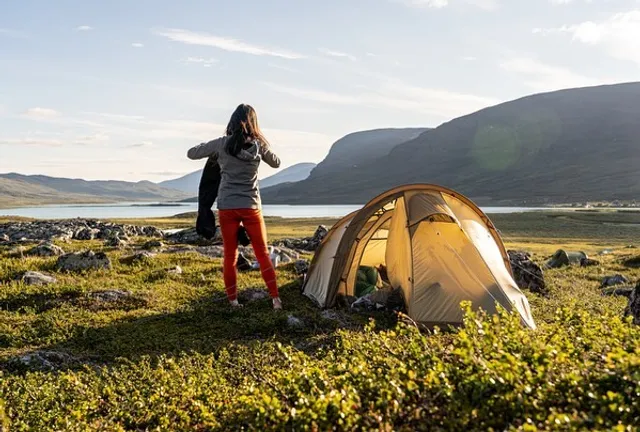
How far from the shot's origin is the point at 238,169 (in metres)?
9.96

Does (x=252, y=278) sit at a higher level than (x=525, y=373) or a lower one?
lower

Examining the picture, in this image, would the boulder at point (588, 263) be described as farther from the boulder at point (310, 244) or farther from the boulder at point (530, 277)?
the boulder at point (310, 244)

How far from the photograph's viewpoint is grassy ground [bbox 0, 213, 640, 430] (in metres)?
3.49

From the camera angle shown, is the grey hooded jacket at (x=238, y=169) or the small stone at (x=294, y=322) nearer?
the small stone at (x=294, y=322)

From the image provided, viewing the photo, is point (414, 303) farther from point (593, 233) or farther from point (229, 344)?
point (593, 233)

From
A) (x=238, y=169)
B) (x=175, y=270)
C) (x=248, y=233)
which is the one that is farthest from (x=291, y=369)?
(x=175, y=270)

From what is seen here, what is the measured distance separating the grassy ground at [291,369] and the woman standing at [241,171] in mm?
1740

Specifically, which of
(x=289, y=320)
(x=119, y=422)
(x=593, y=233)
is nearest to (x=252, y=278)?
(x=289, y=320)

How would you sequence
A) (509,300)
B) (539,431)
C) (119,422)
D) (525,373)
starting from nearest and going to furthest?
(539,431)
(525,373)
(119,422)
(509,300)

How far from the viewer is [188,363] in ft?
22.9

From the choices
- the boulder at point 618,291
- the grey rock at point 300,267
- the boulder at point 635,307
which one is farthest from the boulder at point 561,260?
the boulder at point 635,307

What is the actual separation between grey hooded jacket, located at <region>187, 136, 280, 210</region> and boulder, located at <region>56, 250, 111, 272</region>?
6061mm

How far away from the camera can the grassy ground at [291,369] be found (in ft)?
11.5

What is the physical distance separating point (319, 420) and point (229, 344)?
4959mm
